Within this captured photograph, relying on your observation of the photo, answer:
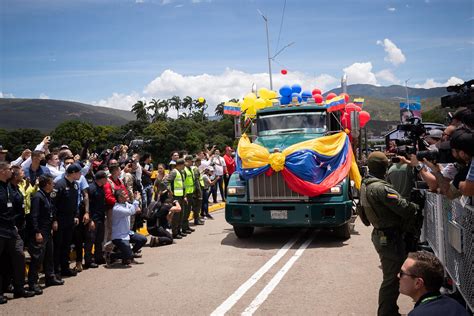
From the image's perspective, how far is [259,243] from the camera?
374 inches

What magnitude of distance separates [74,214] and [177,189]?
137 inches

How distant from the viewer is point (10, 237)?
6.30 meters

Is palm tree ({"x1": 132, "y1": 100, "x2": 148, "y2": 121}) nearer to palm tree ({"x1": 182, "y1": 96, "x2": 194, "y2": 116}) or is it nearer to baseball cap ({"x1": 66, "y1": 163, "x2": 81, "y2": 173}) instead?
palm tree ({"x1": 182, "y1": 96, "x2": 194, "y2": 116})

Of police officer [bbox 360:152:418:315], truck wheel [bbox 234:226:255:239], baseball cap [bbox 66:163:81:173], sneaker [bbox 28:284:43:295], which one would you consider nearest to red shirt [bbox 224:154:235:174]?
truck wheel [bbox 234:226:255:239]

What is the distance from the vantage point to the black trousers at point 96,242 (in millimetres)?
7965

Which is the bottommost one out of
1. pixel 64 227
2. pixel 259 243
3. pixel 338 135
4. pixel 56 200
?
pixel 259 243

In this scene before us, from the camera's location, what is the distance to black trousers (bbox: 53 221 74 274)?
7.32 meters

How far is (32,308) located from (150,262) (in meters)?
2.60

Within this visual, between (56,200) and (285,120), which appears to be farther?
(285,120)

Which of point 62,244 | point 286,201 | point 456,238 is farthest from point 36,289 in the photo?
point 456,238

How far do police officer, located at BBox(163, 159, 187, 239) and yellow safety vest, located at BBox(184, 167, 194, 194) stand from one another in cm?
30

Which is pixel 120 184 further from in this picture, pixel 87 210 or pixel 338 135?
pixel 338 135

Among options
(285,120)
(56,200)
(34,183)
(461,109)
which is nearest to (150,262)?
(56,200)

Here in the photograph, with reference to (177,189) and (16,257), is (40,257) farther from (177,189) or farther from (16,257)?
(177,189)
